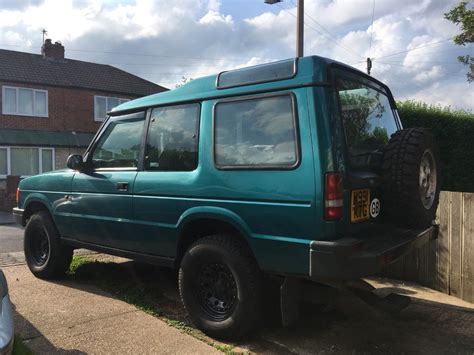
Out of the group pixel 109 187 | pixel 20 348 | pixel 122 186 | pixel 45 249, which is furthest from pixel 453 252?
pixel 45 249

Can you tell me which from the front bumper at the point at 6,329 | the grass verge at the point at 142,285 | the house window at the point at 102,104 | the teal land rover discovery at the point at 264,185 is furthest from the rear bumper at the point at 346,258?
the house window at the point at 102,104

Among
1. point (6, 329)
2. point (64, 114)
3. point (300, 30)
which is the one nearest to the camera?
point (6, 329)

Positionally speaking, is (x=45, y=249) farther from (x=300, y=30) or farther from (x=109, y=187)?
(x=300, y=30)

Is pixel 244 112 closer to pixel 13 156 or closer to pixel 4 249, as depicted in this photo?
pixel 4 249

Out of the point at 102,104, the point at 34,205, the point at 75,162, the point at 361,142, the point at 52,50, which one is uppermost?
the point at 52,50

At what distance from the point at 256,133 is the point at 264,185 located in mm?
455

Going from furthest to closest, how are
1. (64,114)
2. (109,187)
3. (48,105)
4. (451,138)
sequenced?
(64,114), (48,105), (451,138), (109,187)

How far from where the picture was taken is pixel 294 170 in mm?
3375

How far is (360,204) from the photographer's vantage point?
3.47m

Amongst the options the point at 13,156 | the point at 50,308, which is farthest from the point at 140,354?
the point at 13,156

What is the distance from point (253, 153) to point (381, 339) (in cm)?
197

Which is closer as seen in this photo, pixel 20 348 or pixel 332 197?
pixel 332 197

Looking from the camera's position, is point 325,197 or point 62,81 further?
point 62,81

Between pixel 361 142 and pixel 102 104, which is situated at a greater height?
pixel 102 104
